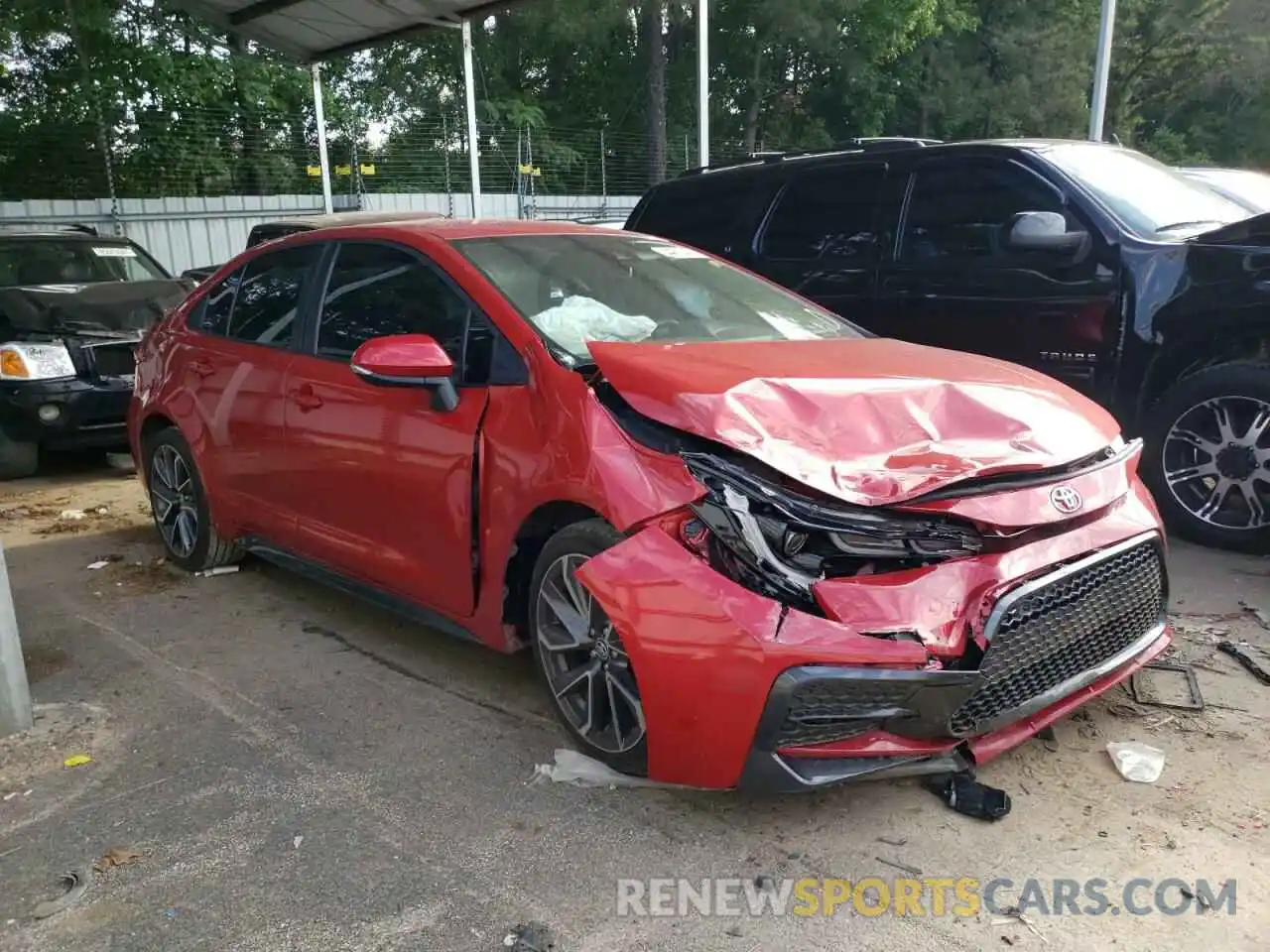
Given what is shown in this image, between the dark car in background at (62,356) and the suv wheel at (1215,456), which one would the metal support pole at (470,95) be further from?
the suv wheel at (1215,456)

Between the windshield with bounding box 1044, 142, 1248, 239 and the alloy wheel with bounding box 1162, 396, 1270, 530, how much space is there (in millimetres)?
932

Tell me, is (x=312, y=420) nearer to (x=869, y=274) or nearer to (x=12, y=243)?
(x=869, y=274)

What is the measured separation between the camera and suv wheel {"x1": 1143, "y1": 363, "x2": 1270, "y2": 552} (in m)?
4.48

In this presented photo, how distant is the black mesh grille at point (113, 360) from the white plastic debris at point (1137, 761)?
6712 millimetres

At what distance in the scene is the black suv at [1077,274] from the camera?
4.57 meters

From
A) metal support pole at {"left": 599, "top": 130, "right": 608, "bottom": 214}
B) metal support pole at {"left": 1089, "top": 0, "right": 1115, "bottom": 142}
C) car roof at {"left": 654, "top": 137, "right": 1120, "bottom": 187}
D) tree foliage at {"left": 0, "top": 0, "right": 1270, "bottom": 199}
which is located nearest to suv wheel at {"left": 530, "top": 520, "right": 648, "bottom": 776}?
car roof at {"left": 654, "top": 137, "right": 1120, "bottom": 187}

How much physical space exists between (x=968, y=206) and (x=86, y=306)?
20.7 feet

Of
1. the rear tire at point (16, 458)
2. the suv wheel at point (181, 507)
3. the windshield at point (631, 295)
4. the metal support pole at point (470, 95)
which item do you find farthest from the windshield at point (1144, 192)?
the metal support pole at point (470, 95)

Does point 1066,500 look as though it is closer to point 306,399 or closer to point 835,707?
point 835,707

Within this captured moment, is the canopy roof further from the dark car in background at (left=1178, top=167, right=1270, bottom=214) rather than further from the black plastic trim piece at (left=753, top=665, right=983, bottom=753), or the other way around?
the black plastic trim piece at (left=753, top=665, right=983, bottom=753)

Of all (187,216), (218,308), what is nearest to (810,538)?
(218,308)

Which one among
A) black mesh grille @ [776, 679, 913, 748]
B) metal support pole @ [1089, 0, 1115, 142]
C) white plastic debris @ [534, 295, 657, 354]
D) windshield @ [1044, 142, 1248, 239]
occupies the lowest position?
black mesh grille @ [776, 679, 913, 748]

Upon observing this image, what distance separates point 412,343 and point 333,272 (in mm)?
1057

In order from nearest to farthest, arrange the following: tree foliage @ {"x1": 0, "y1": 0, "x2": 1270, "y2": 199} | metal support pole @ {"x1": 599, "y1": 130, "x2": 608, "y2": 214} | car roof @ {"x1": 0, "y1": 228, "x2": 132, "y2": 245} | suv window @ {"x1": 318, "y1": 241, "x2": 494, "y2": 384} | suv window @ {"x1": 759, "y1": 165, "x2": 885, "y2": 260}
A: 1. suv window @ {"x1": 318, "y1": 241, "x2": 494, "y2": 384}
2. suv window @ {"x1": 759, "y1": 165, "x2": 885, "y2": 260}
3. car roof @ {"x1": 0, "y1": 228, "x2": 132, "y2": 245}
4. tree foliage @ {"x1": 0, "y1": 0, "x2": 1270, "y2": 199}
5. metal support pole @ {"x1": 599, "y1": 130, "x2": 608, "y2": 214}
